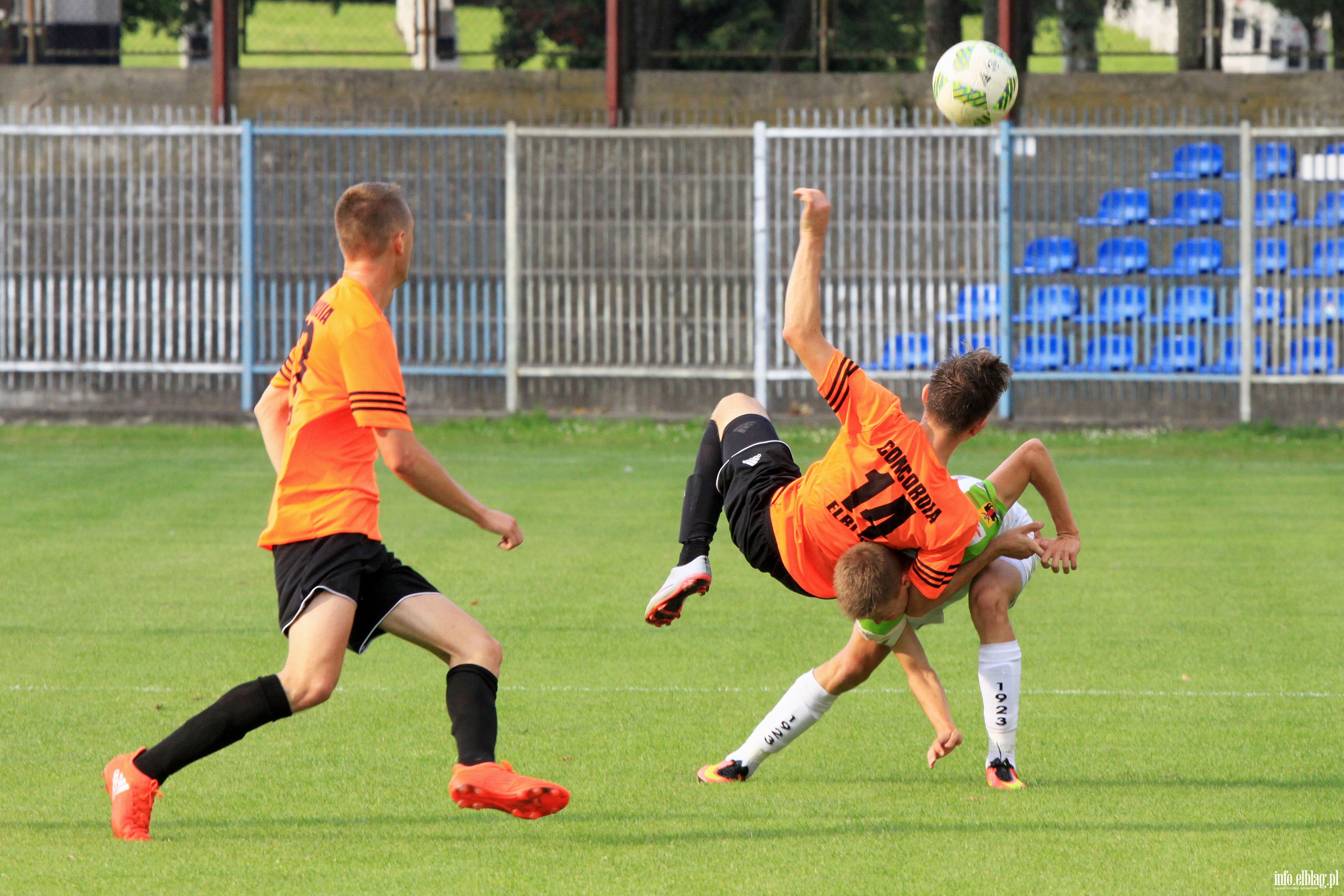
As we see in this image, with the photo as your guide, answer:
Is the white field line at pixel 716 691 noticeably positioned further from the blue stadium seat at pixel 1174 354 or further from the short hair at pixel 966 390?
the blue stadium seat at pixel 1174 354

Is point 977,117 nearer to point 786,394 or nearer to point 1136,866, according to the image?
point 1136,866

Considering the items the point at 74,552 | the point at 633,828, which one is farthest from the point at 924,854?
the point at 74,552

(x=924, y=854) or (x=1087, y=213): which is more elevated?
(x=1087, y=213)

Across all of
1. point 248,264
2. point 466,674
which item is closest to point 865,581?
point 466,674

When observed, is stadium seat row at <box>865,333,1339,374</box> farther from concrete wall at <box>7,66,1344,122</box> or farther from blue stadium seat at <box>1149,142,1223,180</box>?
concrete wall at <box>7,66,1344,122</box>

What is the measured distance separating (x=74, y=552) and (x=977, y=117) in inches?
243

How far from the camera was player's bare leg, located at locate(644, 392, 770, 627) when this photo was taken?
561 cm

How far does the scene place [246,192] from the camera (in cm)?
1730

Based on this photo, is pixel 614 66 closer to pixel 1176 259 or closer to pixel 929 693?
pixel 1176 259

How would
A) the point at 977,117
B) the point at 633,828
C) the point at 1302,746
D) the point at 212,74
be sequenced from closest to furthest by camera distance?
the point at 633,828 → the point at 1302,746 → the point at 977,117 → the point at 212,74

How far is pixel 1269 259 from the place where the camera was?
16594 millimetres

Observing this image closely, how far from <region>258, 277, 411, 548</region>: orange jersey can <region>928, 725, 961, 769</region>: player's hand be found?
199 cm

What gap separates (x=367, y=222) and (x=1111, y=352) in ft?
43.6

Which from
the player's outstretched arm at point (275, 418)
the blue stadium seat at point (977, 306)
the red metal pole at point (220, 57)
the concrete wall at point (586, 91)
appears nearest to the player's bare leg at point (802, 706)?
the player's outstretched arm at point (275, 418)
